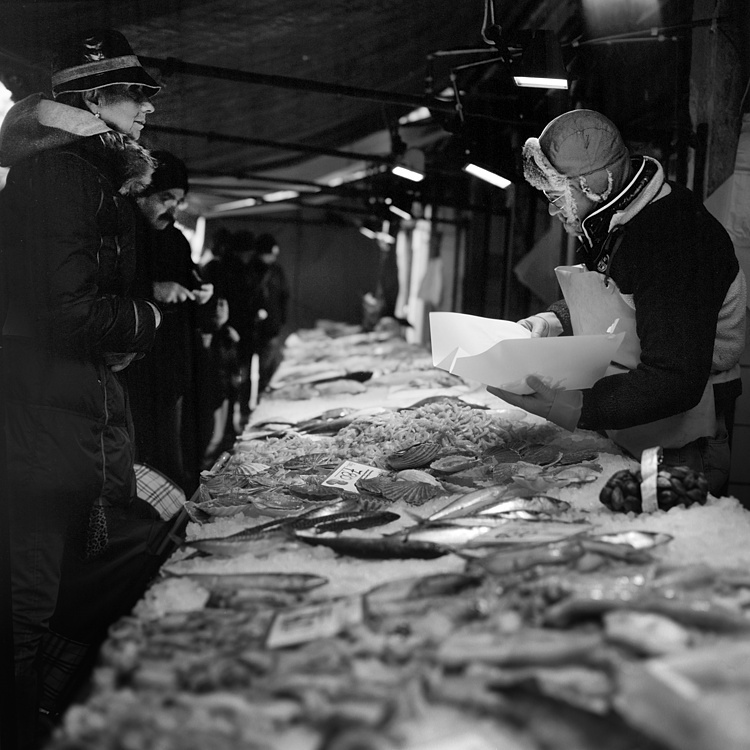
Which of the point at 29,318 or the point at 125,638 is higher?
the point at 29,318

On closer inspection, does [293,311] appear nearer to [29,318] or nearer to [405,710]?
[29,318]

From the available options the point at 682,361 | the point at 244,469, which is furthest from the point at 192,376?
the point at 682,361

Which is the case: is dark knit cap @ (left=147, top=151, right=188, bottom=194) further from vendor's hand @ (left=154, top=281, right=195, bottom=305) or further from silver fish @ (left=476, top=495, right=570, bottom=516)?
silver fish @ (left=476, top=495, right=570, bottom=516)

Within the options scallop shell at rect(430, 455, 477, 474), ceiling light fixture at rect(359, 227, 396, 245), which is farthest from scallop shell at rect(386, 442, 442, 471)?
ceiling light fixture at rect(359, 227, 396, 245)

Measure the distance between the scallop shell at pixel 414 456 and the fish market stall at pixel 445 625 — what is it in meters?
0.27

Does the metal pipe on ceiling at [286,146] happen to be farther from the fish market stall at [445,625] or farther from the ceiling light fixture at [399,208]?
the fish market stall at [445,625]

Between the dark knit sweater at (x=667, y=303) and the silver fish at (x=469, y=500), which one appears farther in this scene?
the dark knit sweater at (x=667, y=303)

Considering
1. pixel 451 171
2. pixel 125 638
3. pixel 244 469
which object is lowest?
pixel 244 469

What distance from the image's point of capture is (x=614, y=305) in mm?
2324

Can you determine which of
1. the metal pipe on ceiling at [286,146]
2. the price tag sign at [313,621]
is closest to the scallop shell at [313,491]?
the price tag sign at [313,621]

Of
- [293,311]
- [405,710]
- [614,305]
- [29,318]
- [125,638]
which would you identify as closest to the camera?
[405,710]

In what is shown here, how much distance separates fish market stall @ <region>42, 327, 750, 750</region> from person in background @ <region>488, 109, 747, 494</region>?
0.26m

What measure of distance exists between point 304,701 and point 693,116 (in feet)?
8.86

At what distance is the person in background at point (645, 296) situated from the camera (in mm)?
2070
